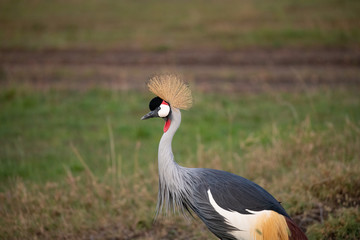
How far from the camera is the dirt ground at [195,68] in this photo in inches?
395

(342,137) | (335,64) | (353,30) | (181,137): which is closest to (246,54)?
(335,64)

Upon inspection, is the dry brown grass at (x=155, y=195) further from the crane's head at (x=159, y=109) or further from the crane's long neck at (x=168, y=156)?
the crane's head at (x=159, y=109)

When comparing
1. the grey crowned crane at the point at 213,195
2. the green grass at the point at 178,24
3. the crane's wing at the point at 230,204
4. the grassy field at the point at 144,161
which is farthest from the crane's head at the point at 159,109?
the green grass at the point at 178,24

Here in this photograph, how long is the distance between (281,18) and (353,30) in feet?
9.80

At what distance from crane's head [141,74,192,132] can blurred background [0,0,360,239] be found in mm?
1363

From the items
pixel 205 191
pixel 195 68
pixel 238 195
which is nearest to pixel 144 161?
pixel 205 191

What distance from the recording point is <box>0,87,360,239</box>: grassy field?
4273mm

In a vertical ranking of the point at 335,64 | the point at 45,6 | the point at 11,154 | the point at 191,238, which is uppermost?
the point at 45,6

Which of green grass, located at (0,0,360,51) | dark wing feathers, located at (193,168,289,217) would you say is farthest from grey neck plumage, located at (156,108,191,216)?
green grass, located at (0,0,360,51)

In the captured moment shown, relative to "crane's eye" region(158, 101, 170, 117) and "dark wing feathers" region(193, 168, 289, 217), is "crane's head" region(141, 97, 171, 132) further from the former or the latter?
"dark wing feathers" region(193, 168, 289, 217)

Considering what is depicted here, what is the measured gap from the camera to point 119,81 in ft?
34.9

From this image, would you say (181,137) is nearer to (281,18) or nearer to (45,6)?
(281,18)

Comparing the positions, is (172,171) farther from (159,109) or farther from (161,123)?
(161,123)

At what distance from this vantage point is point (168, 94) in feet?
10.9
